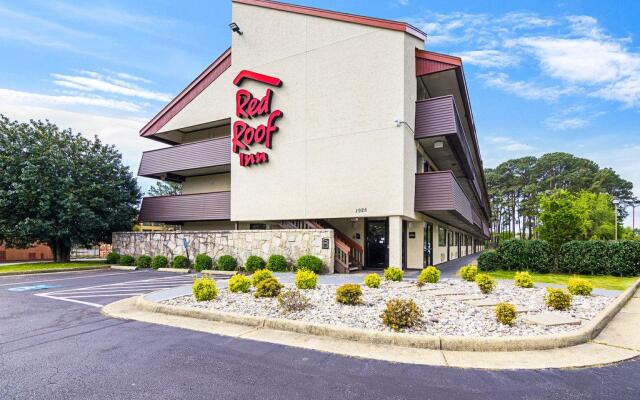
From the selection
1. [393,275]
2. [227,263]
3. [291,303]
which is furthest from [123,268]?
[291,303]

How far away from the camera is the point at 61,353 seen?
5324 mm

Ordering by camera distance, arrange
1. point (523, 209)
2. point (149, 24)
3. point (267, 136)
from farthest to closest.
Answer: point (523, 209)
point (267, 136)
point (149, 24)

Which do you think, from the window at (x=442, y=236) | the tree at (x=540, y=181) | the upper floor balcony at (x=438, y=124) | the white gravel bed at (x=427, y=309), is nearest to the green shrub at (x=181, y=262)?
the white gravel bed at (x=427, y=309)

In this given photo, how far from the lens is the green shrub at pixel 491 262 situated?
1553 cm

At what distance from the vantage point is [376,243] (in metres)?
17.8

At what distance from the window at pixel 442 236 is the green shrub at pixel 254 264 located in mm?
12592

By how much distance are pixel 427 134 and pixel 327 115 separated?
468 centimetres

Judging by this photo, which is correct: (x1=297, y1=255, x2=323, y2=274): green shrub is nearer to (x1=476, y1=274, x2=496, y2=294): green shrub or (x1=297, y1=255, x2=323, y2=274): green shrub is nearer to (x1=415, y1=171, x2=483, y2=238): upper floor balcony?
(x1=415, y1=171, x2=483, y2=238): upper floor balcony

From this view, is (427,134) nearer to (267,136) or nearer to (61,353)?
(267,136)

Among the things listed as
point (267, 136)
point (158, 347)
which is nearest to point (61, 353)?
point (158, 347)

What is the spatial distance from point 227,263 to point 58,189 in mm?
11379

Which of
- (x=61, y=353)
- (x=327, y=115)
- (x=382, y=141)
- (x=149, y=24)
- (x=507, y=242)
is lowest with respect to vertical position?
(x=61, y=353)

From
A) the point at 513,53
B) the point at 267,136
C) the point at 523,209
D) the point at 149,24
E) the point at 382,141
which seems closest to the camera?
the point at 149,24

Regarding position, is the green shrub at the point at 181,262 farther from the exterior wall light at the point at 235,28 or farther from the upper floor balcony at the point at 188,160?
the exterior wall light at the point at 235,28
